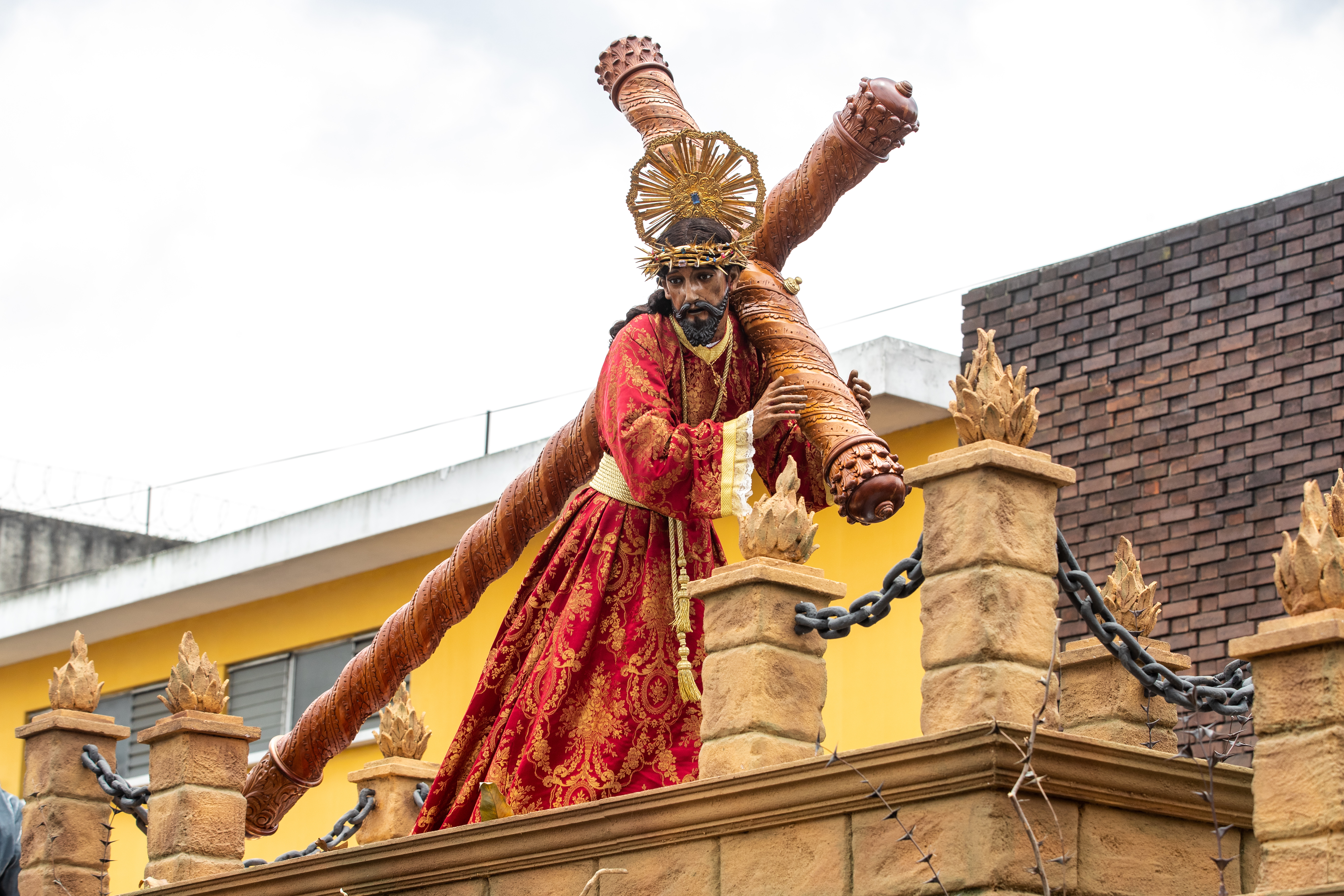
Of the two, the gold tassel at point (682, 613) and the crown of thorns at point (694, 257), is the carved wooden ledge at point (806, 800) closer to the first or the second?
the gold tassel at point (682, 613)

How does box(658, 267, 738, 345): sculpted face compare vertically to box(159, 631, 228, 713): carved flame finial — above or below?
above

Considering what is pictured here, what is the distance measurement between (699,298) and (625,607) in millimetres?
1045

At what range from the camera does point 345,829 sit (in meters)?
9.61

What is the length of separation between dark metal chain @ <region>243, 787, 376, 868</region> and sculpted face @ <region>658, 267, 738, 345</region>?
2.89 metres

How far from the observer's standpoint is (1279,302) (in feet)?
37.8

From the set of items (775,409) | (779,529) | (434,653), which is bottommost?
(779,529)

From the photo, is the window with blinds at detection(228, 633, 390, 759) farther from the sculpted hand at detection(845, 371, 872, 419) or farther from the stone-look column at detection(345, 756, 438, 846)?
the sculpted hand at detection(845, 371, 872, 419)

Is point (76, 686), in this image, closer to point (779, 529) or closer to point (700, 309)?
point (700, 309)

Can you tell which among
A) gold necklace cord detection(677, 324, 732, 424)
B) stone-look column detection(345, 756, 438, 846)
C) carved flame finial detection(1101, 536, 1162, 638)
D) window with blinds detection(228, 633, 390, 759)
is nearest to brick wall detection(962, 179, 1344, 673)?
carved flame finial detection(1101, 536, 1162, 638)

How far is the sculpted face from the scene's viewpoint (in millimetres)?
6719

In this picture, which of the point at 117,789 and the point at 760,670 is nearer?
the point at 760,670

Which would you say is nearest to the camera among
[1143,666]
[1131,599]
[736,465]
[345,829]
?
[1143,666]

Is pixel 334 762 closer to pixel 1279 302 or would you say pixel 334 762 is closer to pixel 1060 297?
pixel 1060 297

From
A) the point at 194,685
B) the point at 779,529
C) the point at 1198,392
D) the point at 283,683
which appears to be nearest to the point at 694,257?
the point at 779,529
